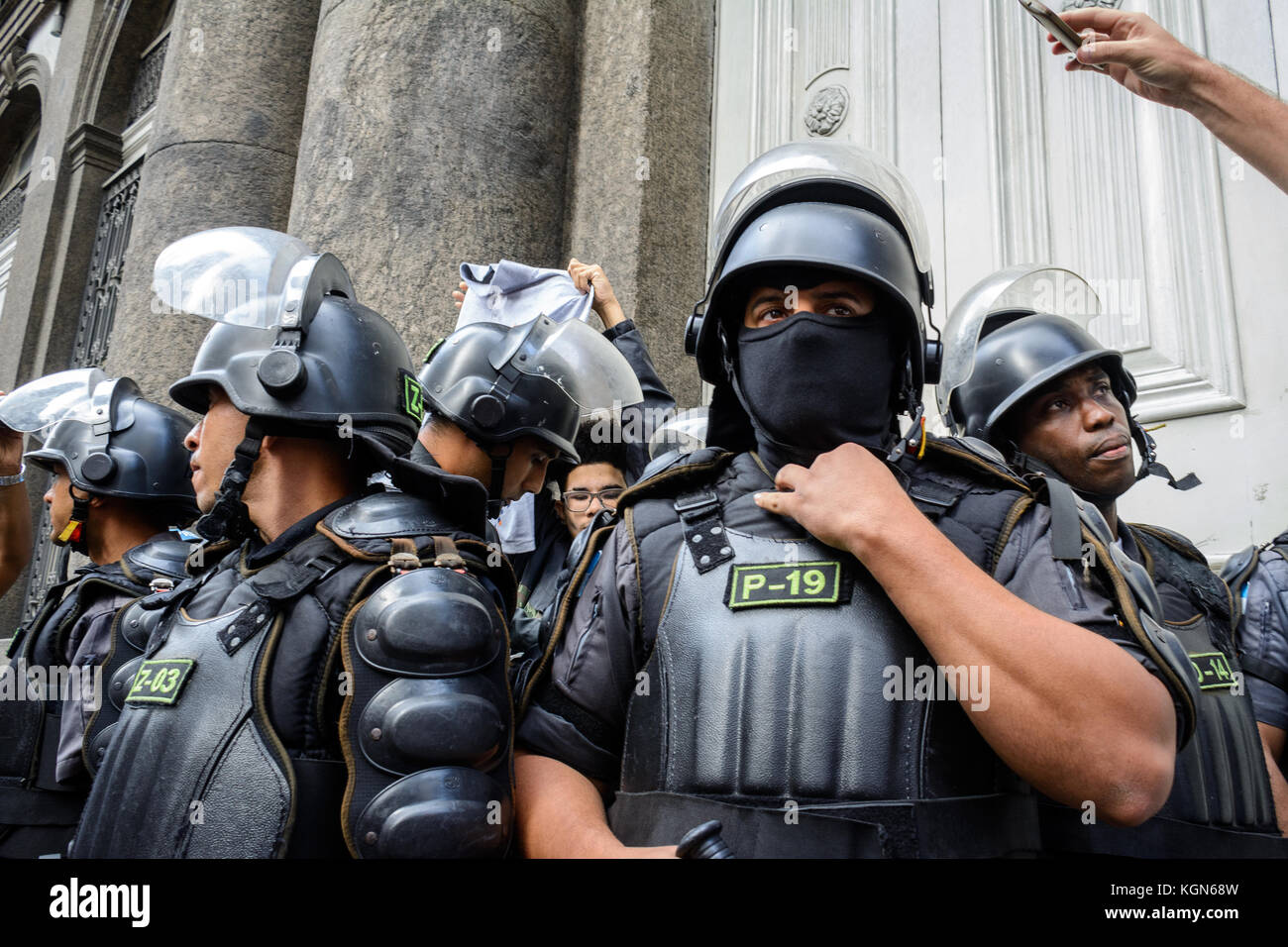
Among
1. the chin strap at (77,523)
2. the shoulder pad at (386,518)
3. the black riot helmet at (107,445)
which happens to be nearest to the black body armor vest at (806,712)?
the shoulder pad at (386,518)

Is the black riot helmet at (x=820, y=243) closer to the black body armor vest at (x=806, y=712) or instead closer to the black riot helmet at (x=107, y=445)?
the black body armor vest at (x=806, y=712)

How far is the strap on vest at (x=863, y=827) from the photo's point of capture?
1294 millimetres

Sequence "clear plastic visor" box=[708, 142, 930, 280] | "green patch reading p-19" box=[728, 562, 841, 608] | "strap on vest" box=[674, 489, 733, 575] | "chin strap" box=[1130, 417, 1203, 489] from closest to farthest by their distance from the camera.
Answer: "green patch reading p-19" box=[728, 562, 841, 608]
"strap on vest" box=[674, 489, 733, 575]
"clear plastic visor" box=[708, 142, 930, 280]
"chin strap" box=[1130, 417, 1203, 489]

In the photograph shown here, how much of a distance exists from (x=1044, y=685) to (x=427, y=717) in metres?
0.91

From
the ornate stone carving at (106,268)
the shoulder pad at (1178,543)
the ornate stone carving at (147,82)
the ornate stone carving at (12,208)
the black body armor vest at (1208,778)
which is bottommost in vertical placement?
the black body armor vest at (1208,778)

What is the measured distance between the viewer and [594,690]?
155 cm

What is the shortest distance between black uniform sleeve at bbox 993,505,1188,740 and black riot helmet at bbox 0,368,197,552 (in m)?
2.79

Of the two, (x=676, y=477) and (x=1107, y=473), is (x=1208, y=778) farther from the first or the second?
(x=676, y=477)

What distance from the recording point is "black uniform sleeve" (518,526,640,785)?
5.10 ft

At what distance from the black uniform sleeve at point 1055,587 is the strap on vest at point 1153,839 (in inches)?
24.9

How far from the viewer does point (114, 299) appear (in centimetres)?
899

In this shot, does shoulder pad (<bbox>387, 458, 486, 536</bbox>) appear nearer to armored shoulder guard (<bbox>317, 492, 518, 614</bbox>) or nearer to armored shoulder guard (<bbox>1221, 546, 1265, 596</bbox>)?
armored shoulder guard (<bbox>317, 492, 518, 614</bbox>)

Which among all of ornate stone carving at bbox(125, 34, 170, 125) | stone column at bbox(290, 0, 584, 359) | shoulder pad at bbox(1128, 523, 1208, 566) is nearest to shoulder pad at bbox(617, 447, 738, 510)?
shoulder pad at bbox(1128, 523, 1208, 566)

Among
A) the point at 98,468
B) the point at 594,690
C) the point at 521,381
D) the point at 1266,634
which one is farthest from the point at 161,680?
the point at 1266,634
